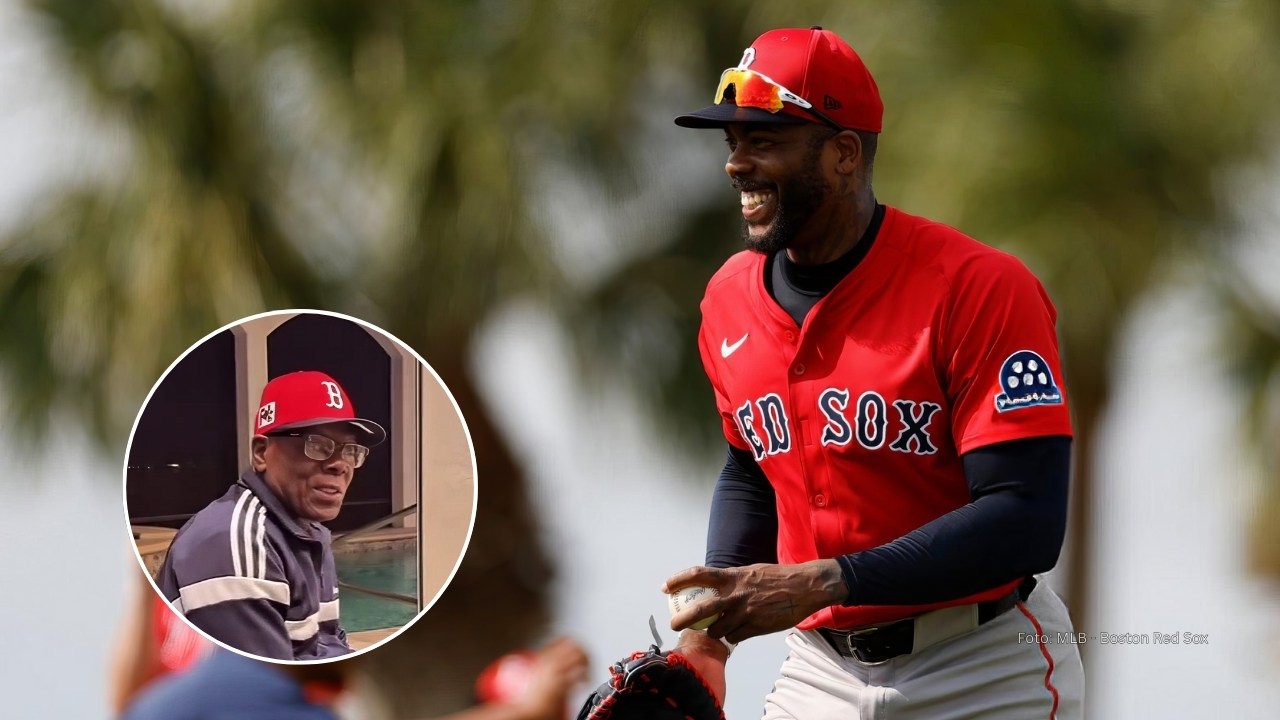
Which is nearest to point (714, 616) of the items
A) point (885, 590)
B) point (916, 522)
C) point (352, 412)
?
point (885, 590)

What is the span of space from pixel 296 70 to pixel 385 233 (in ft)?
2.18

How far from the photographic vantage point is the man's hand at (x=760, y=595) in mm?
1710

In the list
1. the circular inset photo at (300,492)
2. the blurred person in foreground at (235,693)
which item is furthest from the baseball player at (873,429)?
the blurred person in foreground at (235,693)

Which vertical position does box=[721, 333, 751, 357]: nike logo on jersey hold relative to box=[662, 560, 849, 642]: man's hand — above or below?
above

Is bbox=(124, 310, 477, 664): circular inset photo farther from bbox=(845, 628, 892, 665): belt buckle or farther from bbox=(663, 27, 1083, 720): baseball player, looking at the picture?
bbox=(845, 628, 892, 665): belt buckle

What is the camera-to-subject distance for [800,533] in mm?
2006

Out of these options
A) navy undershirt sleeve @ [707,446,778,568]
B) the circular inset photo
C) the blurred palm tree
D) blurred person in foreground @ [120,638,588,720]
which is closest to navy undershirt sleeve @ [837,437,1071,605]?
navy undershirt sleeve @ [707,446,778,568]

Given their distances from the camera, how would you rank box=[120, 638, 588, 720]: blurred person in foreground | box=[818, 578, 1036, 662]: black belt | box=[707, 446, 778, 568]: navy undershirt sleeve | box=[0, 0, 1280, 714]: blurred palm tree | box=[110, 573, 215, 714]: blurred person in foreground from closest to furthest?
box=[818, 578, 1036, 662]: black belt → box=[707, 446, 778, 568]: navy undershirt sleeve → box=[120, 638, 588, 720]: blurred person in foreground → box=[110, 573, 215, 714]: blurred person in foreground → box=[0, 0, 1280, 714]: blurred palm tree

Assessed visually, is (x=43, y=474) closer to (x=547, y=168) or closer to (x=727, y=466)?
(x=547, y=168)

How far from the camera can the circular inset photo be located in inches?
84.9

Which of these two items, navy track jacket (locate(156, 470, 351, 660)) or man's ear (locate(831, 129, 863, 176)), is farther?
navy track jacket (locate(156, 470, 351, 660))

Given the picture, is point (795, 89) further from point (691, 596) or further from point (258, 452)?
point (258, 452)

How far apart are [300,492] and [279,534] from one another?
68 mm

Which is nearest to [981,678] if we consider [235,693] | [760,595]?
[760,595]
